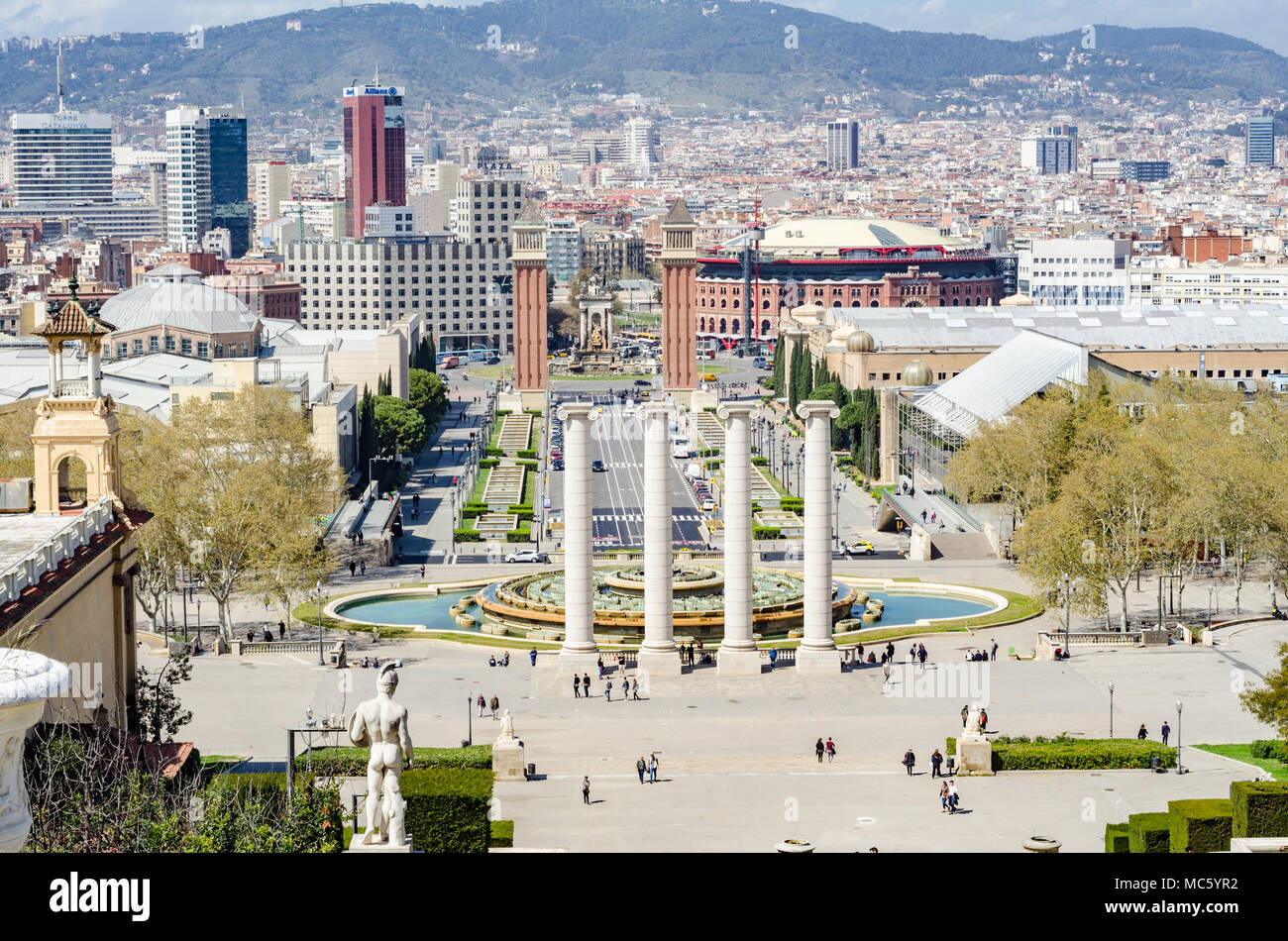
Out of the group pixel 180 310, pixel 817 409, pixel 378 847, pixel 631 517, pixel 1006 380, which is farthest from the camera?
pixel 180 310

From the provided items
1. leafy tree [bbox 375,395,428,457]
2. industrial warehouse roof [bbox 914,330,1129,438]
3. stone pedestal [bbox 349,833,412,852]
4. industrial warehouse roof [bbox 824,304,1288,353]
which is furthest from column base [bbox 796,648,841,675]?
industrial warehouse roof [bbox 824,304,1288,353]

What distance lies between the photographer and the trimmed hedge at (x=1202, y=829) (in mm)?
36781

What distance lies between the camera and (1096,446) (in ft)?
277

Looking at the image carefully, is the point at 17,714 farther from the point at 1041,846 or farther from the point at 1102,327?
the point at 1102,327

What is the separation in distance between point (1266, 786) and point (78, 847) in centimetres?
2055

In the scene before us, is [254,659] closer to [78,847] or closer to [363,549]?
[363,549]

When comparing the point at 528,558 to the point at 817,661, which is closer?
the point at 817,661

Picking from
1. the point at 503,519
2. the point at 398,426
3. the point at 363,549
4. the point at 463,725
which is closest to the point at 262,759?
the point at 463,725

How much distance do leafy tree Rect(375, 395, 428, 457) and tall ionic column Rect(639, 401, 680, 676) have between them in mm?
69624

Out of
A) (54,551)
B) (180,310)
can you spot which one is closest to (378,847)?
(54,551)

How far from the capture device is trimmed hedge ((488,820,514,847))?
132 ft

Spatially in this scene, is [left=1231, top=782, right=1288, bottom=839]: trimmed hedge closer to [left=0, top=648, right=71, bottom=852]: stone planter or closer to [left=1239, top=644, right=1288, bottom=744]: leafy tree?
[left=1239, top=644, right=1288, bottom=744]: leafy tree

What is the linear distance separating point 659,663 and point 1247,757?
18901mm

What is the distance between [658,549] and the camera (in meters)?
62.9
